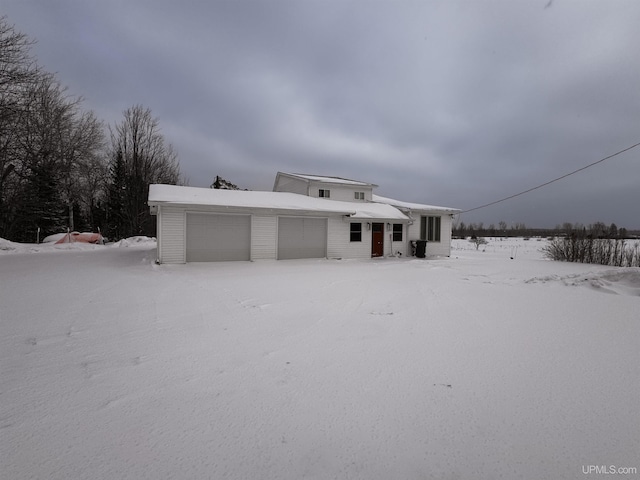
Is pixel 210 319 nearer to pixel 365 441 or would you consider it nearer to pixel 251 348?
Answer: pixel 251 348

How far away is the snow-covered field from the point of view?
1.85 meters

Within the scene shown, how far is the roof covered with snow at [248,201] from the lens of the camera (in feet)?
40.2

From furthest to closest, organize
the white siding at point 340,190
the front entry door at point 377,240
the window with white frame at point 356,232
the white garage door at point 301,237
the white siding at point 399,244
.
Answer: the white siding at point 340,190 < the white siding at point 399,244 < the front entry door at point 377,240 < the window with white frame at point 356,232 < the white garage door at point 301,237

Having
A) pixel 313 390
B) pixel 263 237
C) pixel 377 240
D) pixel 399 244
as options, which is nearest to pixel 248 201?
pixel 263 237

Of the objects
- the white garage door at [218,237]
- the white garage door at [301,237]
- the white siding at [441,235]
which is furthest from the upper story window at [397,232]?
the white garage door at [218,237]

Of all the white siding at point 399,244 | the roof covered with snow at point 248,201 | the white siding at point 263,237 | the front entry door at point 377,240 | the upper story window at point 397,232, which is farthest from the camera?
the upper story window at point 397,232

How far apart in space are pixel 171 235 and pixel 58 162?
17731 millimetres

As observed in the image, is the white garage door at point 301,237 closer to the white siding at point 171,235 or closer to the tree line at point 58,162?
the white siding at point 171,235

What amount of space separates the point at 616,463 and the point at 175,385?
3.34 metres

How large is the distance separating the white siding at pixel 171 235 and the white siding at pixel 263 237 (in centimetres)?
293

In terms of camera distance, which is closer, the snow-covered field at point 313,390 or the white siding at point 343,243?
the snow-covered field at point 313,390

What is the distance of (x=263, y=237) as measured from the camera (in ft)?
44.4

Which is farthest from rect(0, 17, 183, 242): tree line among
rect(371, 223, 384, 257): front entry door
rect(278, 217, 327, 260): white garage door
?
rect(371, 223, 384, 257): front entry door

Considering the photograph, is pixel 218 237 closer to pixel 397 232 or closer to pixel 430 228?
pixel 397 232
